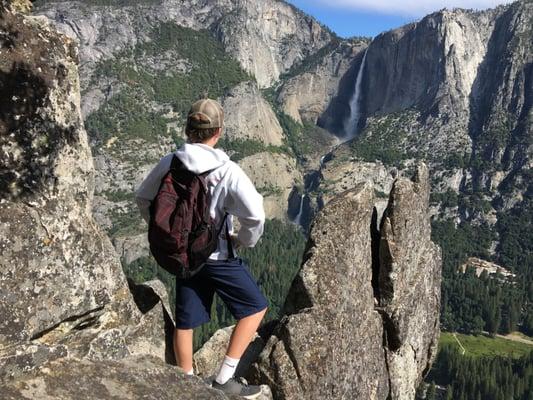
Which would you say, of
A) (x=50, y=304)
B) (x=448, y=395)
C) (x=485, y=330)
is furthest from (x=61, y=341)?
(x=485, y=330)

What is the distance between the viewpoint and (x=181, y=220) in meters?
9.23

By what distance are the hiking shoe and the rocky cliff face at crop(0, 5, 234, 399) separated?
765 mm

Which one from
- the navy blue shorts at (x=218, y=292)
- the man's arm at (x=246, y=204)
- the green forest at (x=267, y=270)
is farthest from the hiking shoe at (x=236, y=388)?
the green forest at (x=267, y=270)

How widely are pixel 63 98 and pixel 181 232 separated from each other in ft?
11.3

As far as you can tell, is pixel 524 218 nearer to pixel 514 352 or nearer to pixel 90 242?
pixel 514 352

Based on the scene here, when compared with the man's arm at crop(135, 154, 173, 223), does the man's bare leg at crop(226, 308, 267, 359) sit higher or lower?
lower

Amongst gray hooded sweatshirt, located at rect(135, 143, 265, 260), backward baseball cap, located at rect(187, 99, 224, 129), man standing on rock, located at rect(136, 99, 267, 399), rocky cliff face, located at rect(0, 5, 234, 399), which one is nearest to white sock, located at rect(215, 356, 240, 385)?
man standing on rock, located at rect(136, 99, 267, 399)

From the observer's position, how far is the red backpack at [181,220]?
30.3ft

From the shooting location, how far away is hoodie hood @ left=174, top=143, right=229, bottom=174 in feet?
30.1

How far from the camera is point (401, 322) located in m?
17.7

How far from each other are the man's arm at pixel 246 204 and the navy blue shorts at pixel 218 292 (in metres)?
0.95

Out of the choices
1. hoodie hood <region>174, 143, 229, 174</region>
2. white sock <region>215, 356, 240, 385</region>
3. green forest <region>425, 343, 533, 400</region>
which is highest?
hoodie hood <region>174, 143, 229, 174</region>

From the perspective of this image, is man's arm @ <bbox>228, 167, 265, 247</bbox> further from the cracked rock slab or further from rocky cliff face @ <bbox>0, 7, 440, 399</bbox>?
the cracked rock slab

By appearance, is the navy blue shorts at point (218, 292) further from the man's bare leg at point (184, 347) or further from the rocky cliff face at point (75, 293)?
the rocky cliff face at point (75, 293)
